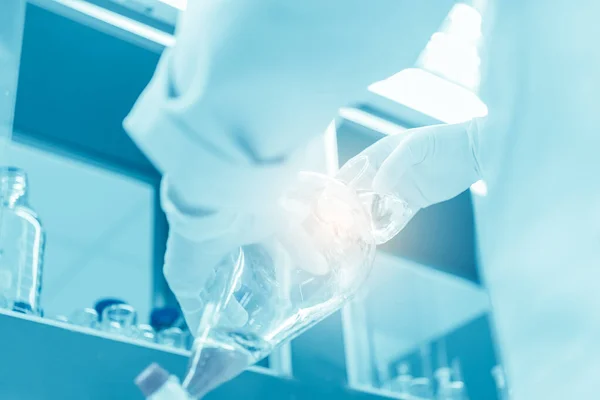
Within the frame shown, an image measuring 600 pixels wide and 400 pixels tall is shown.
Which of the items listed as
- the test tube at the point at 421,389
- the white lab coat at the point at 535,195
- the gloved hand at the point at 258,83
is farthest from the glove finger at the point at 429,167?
the test tube at the point at 421,389

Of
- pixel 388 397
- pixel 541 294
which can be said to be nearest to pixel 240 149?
pixel 541 294

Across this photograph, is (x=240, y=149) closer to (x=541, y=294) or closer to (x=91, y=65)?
(x=541, y=294)

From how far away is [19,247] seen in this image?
116 centimetres

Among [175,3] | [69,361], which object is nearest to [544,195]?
[69,361]

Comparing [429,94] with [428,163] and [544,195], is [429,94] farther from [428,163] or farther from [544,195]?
[544,195]

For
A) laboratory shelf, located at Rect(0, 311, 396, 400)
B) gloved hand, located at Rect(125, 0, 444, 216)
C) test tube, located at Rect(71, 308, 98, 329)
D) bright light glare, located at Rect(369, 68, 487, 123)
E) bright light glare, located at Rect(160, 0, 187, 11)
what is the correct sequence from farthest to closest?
bright light glare, located at Rect(369, 68, 487, 123)
bright light glare, located at Rect(160, 0, 187, 11)
test tube, located at Rect(71, 308, 98, 329)
laboratory shelf, located at Rect(0, 311, 396, 400)
gloved hand, located at Rect(125, 0, 444, 216)

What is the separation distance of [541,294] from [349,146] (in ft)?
3.54

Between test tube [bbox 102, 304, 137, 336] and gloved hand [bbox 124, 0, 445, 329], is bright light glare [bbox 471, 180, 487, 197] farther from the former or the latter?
test tube [bbox 102, 304, 137, 336]

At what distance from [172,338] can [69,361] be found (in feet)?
0.63

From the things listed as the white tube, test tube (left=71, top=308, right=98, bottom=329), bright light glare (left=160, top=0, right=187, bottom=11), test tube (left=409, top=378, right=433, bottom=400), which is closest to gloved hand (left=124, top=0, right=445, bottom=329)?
the white tube

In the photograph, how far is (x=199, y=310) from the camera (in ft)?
2.55

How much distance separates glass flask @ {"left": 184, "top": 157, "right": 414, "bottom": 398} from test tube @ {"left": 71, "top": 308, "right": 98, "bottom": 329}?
1.42 feet

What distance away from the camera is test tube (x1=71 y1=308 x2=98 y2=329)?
A: 1.14 metres

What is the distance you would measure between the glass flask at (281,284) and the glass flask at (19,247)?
43cm
